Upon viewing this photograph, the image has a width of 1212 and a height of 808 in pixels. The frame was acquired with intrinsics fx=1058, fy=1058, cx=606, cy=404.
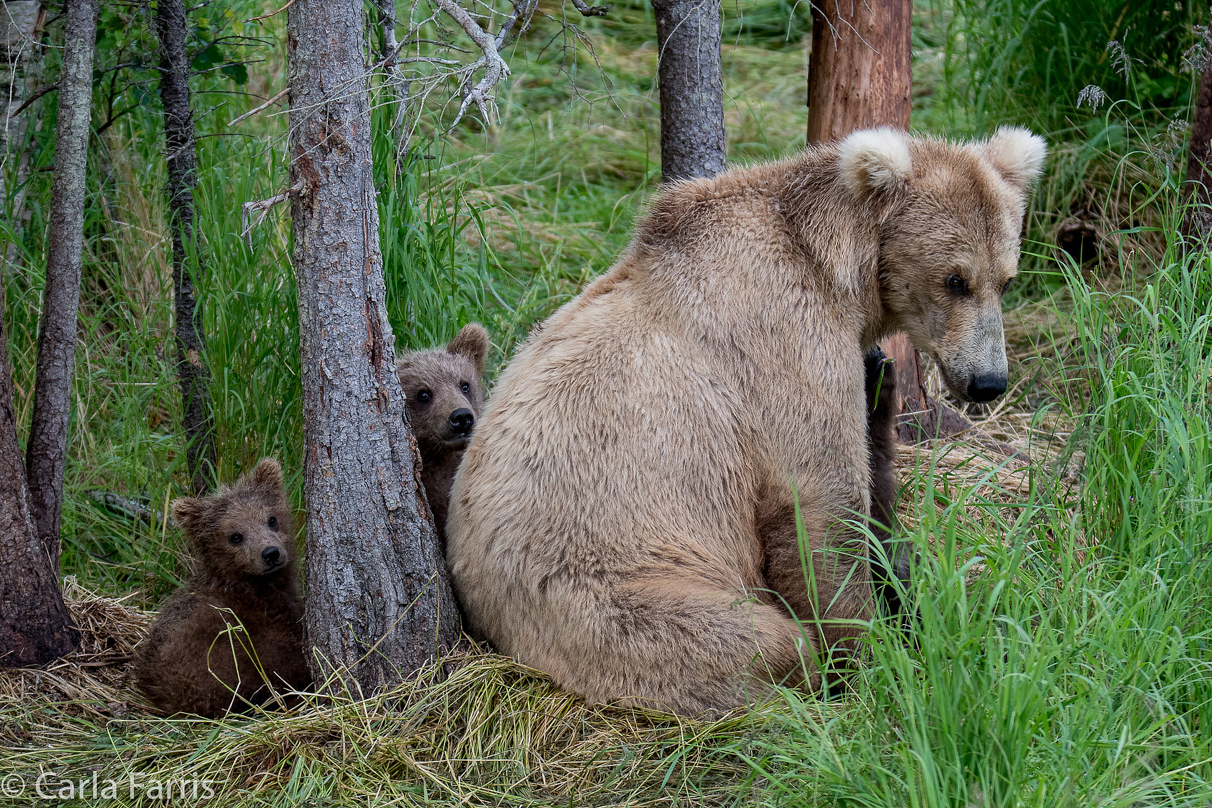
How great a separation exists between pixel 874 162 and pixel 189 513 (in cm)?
286

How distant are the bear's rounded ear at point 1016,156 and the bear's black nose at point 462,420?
7.48 ft

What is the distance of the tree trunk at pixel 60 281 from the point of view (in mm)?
4145

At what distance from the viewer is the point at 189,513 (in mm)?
4109

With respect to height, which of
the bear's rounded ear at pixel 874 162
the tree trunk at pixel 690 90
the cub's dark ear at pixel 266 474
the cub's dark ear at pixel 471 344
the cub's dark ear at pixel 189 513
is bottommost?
the cub's dark ear at pixel 189 513

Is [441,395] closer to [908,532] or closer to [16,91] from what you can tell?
[908,532]

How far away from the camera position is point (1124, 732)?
243 cm

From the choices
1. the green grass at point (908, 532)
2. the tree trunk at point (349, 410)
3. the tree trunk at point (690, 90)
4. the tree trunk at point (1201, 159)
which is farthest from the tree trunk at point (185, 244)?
the tree trunk at point (1201, 159)

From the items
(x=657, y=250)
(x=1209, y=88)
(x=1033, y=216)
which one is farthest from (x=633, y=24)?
(x=657, y=250)

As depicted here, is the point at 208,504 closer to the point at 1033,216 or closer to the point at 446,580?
the point at 446,580

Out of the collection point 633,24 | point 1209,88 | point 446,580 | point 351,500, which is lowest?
point 446,580

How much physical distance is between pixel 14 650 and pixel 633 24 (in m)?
8.75

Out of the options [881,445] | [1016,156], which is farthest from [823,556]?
[1016,156]

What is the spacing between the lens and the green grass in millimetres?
2562

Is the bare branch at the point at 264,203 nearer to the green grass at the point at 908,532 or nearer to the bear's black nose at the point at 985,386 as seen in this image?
the green grass at the point at 908,532
